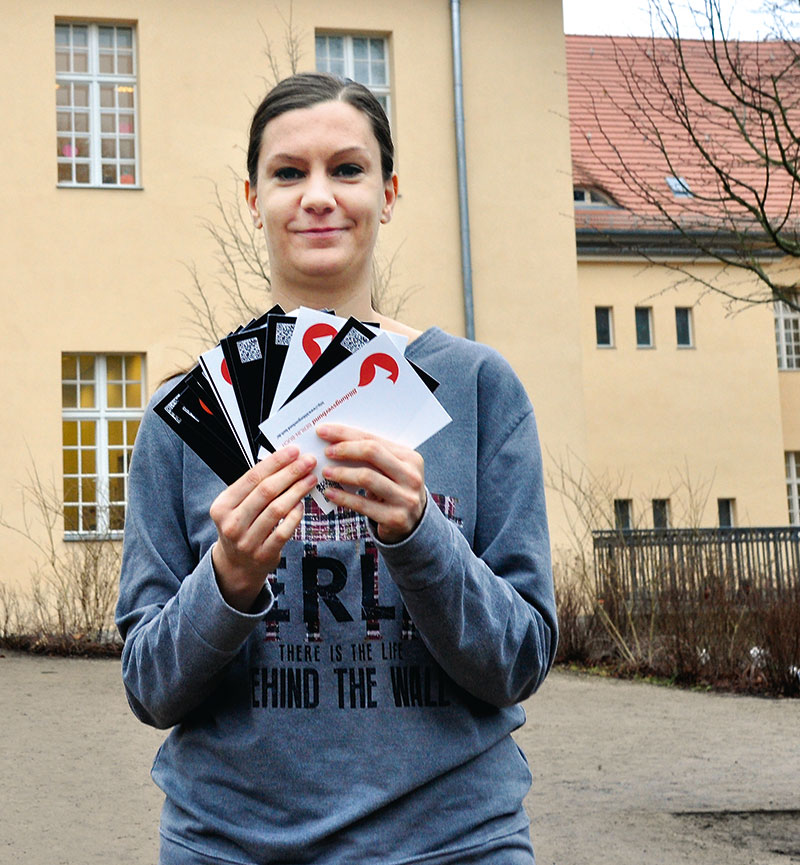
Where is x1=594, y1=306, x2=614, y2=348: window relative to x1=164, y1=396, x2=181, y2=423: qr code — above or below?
above

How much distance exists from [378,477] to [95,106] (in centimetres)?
1814

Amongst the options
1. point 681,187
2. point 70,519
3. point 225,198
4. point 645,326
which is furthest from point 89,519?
point 645,326

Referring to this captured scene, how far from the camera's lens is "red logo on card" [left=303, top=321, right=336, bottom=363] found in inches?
63.6

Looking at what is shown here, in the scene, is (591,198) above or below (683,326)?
above

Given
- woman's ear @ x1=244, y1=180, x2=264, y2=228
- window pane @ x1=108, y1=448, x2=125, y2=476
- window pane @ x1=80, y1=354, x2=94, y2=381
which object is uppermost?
window pane @ x1=80, y1=354, x2=94, y2=381

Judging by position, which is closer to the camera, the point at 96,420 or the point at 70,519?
the point at 70,519

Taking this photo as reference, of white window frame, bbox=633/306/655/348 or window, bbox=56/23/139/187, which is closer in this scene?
window, bbox=56/23/139/187

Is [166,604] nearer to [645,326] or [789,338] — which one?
[645,326]

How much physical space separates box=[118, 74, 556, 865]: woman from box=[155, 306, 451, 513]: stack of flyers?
3 centimetres

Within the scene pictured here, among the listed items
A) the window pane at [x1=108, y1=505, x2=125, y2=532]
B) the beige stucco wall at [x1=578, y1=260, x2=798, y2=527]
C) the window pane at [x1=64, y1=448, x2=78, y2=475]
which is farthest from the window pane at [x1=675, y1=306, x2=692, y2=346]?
the window pane at [x1=108, y1=505, x2=125, y2=532]

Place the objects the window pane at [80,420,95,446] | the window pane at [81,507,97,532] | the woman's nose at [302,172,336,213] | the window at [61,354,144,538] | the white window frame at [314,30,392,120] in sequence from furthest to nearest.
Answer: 1. the white window frame at [314,30,392,120]
2. the window pane at [80,420,95,446]
3. the window at [61,354,144,538]
4. the window pane at [81,507,97,532]
5. the woman's nose at [302,172,336,213]

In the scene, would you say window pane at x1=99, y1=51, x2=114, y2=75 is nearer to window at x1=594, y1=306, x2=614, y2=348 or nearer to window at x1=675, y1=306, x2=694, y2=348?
window at x1=594, y1=306, x2=614, y2=348

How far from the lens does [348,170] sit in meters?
2.03

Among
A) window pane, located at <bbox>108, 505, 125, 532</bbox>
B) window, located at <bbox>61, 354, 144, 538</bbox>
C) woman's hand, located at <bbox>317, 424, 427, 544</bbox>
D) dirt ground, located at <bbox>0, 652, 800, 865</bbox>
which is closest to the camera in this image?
woman's hand, located at <bbox>317, 424, 427, 544</bbox>
